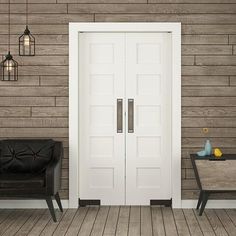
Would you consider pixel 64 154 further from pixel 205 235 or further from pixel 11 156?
pixel 205 235

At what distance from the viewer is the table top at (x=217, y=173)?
18.9ft

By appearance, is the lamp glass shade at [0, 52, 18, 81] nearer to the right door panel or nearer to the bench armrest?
the bench armrest

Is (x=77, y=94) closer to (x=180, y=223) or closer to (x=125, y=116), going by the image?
(x=125, y=116)

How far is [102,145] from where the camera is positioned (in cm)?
633

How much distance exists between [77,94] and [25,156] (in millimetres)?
903

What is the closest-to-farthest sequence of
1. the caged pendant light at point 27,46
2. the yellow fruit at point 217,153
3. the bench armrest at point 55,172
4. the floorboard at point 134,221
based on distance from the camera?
1. the floorboard at point 134,221
2. the bench armrest at point 55,172
3. the yellow fruit at point 217,153
4. the caged pendant light at point 27,46

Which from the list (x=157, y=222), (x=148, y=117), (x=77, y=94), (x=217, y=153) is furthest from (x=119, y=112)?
(x=157, y=222)

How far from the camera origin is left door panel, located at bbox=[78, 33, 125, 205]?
6.30m

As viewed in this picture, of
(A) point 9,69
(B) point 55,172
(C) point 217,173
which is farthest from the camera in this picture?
(A) point 9,69

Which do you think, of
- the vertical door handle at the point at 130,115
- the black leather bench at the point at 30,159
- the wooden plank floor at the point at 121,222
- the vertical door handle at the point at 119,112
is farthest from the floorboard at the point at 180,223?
the black leather bench at the point at 30,159

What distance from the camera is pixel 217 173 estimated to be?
578cm

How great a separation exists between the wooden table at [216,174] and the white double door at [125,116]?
1.92 feet

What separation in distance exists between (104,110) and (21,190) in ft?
4.60

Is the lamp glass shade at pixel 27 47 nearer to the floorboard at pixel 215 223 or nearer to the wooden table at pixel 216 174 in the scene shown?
the wooden table at pixel 216 174
